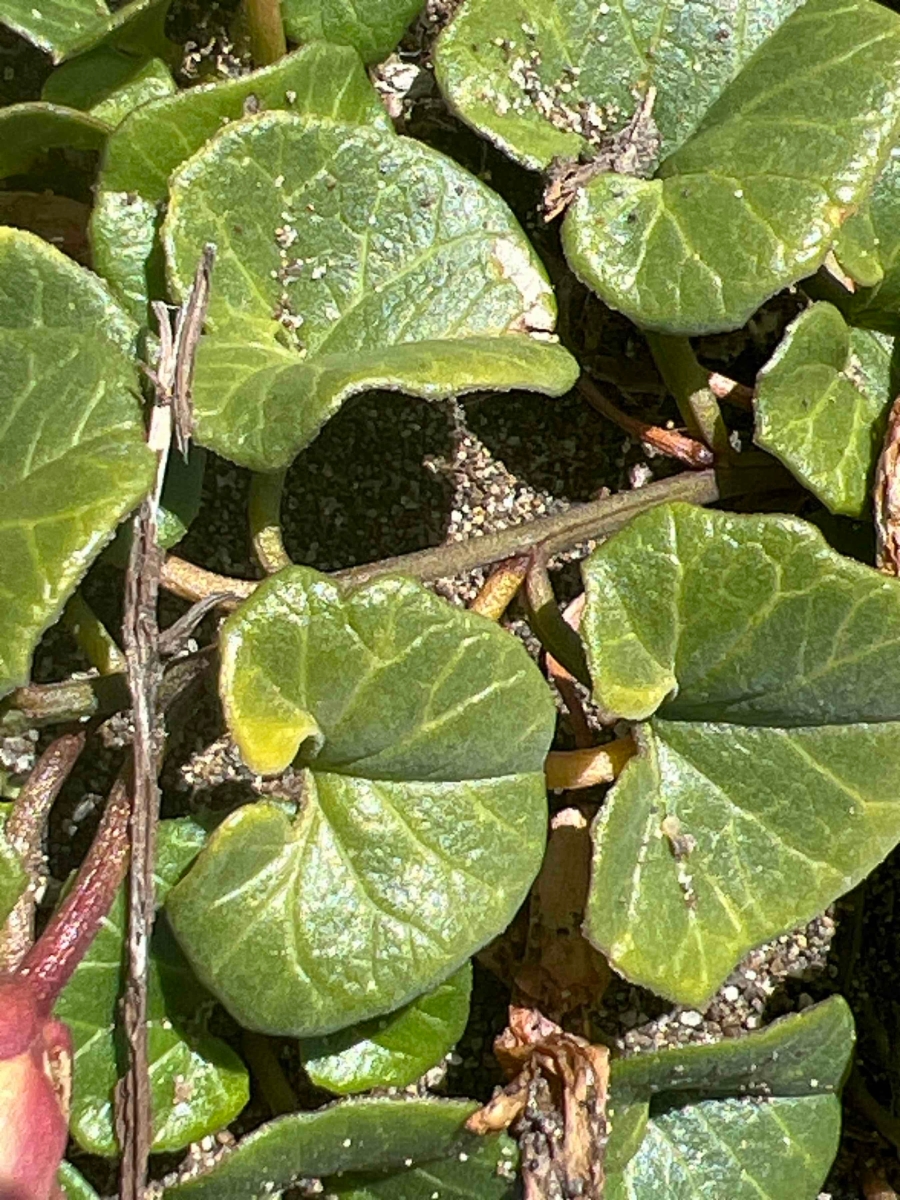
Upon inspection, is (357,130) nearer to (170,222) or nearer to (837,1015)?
(170,222)

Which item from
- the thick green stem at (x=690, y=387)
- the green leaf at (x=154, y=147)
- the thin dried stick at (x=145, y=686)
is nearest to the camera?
the thin dried stick at (x=145, y=686)

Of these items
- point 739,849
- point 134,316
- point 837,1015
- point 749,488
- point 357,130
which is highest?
point 357,130

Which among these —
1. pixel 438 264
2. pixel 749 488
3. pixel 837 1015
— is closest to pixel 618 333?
pixel 749 488

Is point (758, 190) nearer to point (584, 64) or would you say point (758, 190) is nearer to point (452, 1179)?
point (584, 64)

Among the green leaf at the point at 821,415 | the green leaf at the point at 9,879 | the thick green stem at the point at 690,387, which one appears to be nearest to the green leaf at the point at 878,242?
the green leaf at the point at 821,415

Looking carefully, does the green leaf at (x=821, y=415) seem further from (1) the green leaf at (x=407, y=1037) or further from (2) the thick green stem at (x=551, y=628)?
(1) the green leaf at (x=407, y=1037)
